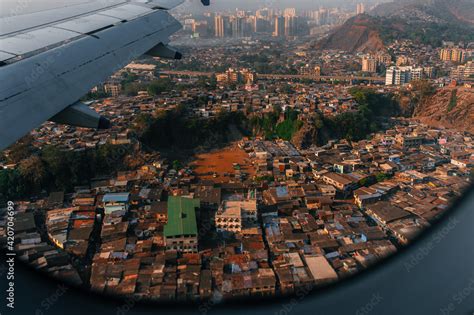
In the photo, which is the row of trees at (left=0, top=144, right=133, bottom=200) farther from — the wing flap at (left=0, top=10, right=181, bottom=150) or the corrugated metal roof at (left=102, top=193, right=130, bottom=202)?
the wing flap at (left=0, top=10, right=181, bottom=150)

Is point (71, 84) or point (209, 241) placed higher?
point (71, 84)

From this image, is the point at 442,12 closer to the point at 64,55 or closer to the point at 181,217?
the point at 181,217

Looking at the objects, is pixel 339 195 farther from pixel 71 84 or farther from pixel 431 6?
pixel 431 6

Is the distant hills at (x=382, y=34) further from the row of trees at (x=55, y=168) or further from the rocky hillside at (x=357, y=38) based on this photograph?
the row of trees at (x=55, y=168)

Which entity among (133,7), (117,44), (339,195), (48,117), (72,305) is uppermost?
(133,7)

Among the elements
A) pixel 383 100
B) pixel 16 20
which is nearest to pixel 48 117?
pixel 16 20

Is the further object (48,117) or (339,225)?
(339,225)

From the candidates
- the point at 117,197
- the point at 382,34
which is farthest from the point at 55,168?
the point at 382,34
